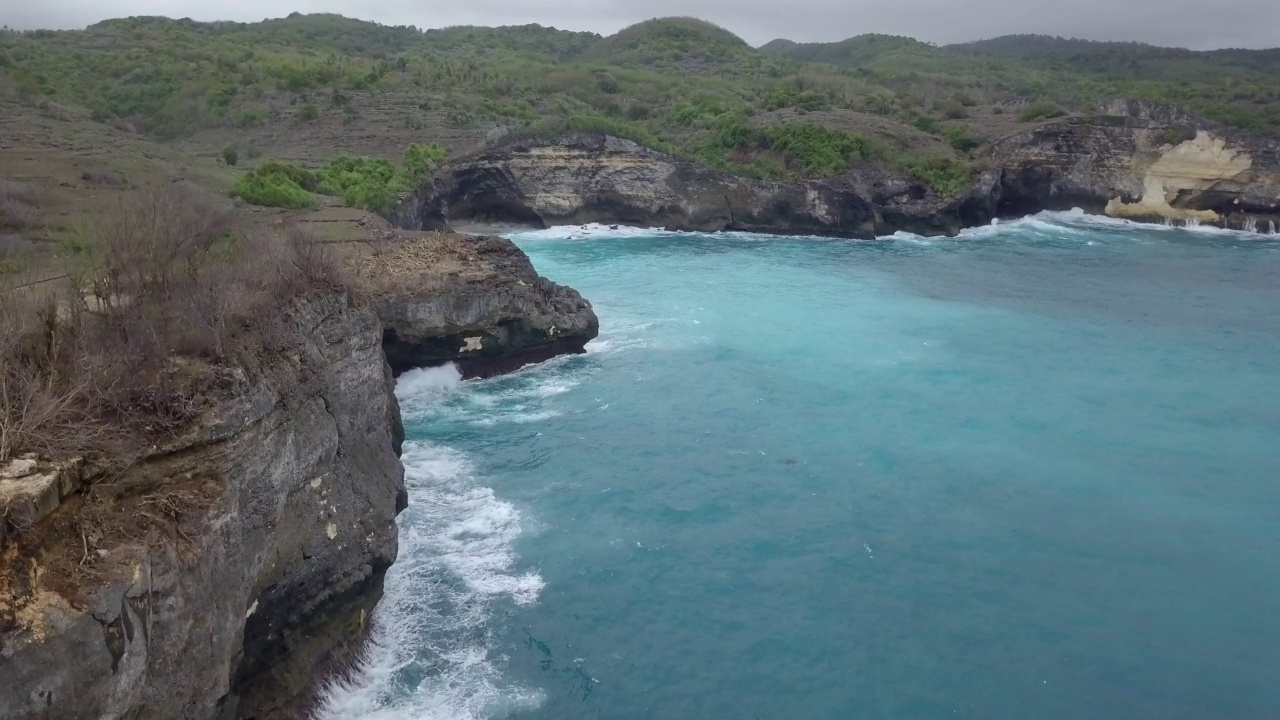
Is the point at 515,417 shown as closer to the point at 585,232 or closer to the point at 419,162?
the point at 419,162

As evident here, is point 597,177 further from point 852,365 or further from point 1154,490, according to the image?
point 1154,490

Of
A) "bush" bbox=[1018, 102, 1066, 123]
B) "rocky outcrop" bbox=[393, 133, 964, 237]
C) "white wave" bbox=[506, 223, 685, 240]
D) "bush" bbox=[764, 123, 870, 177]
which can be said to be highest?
"bush" bbox=[1018, 102, 1066, 123]

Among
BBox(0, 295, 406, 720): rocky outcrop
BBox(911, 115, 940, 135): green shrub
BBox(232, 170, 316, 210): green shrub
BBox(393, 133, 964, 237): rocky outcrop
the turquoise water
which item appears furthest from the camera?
BBox(911, 115, 940, 135): green shrub

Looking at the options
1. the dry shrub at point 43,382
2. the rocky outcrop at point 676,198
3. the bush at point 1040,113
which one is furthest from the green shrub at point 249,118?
the bush at point 1040,113

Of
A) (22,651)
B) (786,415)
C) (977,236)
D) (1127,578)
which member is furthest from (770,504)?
(977,236)

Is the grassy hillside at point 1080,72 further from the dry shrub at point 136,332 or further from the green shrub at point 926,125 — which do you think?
the dry shrub at point 136,332

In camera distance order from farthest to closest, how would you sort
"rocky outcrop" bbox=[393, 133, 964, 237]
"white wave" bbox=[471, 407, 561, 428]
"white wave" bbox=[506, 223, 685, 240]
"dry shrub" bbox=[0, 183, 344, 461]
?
1. "rocky outcrop" bbox=[393, 133, 964, 237]
2. "white wave" bbox=[506, 223, 685, 240]
3. "white wave" bbox=[471, 407, 561, 428]
4. "dry shrub" bbox=[0, 183, 344, 461]

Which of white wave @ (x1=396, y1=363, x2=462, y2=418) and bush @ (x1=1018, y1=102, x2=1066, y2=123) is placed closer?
white wave @ (x1=396, y1=363, x2=462, y2=418)

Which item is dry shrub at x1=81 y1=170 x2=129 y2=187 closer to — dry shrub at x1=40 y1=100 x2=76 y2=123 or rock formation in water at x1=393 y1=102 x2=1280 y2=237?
dry shrub at x1=40 y1=100 x2=76 y2=123

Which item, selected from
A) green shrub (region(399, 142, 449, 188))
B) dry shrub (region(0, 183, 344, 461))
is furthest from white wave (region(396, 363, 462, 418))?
green shrub (region(399, 142, 449, 188))
